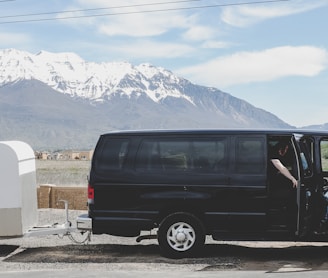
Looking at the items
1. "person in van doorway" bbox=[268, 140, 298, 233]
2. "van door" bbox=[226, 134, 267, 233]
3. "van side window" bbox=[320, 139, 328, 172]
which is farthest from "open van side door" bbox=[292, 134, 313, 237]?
"van door" bbox=[226, 134, 267, 233]

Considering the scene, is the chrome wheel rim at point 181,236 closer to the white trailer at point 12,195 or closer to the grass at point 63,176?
the white trailer at point 12,195

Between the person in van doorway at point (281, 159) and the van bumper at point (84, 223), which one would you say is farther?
the van bumper at point (84, 223)

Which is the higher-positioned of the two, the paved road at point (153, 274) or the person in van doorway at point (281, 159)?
the person in van doorway at point (281, 159)

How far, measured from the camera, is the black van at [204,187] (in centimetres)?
1017

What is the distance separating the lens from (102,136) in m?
10.7

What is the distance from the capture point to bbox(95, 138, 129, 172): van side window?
416 inches

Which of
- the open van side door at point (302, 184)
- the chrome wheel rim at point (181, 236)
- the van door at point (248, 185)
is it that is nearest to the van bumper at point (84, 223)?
the chrome wheel rim at point (181, 236)

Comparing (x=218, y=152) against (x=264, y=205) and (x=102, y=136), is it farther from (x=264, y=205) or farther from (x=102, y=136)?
(x=102, y=136)

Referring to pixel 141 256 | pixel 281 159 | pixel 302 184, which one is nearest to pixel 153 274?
pixel 141 256

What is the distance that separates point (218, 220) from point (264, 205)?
71cm

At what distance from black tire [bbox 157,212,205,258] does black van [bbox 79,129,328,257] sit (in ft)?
0.05

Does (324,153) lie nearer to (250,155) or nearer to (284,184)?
(284,184)

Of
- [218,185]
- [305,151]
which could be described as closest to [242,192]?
[218,185]

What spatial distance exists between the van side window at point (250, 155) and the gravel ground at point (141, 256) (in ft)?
4.52
